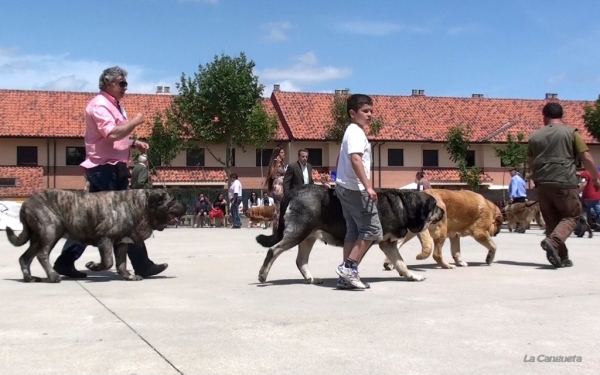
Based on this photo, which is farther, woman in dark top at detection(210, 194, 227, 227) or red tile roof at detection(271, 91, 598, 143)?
red tile roof at detection(271, 91, 598, 143)

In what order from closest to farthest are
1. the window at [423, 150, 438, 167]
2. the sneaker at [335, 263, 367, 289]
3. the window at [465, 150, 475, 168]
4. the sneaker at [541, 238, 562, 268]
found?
the sneaker at [335, 263, 367, 289] → the sneaker at [541, 238, 562, 268] → the window at [465, 150, 475, 168] → the window at [423, 150, 438, 167]

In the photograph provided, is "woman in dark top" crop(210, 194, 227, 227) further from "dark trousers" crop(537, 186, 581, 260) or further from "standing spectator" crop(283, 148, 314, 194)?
"dark trousers" crop(537, 186, 581, 260)

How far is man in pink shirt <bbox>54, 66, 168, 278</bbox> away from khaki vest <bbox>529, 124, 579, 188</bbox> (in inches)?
195

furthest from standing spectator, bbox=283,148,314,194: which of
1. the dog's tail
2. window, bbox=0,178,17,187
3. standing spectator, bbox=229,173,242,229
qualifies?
window, bbox=0,178,17,187

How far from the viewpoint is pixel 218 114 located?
172ft

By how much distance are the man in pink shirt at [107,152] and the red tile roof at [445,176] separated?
51310 mm

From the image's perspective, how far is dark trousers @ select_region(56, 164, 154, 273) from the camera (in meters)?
8.67

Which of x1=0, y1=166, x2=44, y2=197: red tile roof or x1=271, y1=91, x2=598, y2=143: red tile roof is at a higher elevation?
x1=271, y1=91, x2=598, y2=143: red tile roof

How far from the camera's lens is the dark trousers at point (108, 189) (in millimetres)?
8672

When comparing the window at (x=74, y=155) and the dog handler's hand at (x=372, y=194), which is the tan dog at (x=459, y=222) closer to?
the dog handler's hand at (x=372, y=194)

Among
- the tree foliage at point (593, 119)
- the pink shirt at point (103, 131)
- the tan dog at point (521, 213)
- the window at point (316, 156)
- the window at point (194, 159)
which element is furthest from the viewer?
the window at point (316, 156)

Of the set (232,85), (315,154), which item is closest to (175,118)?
(232,85)

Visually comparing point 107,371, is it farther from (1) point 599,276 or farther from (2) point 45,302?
(1) point 599,276

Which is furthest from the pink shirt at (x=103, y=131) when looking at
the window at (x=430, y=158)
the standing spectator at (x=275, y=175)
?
the window at (x=430, y=158)
